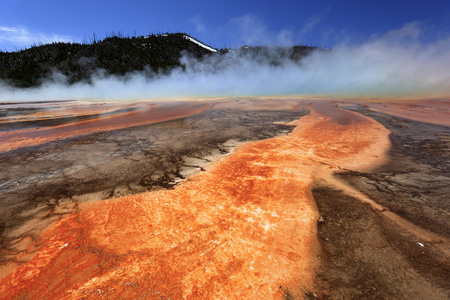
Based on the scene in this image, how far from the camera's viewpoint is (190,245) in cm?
153

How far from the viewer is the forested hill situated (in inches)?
1057

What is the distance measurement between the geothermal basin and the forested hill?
1240 inches

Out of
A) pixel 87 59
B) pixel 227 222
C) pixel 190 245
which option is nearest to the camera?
pixel 190 245

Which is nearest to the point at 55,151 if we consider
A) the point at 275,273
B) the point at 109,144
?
the point at 109,144

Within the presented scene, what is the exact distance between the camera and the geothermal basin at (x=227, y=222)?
49.3 inches

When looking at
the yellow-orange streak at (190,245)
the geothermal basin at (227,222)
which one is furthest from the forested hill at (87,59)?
the yellow-orange streak at (190,245)

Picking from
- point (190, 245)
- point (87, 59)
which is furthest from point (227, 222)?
point (87, 59)

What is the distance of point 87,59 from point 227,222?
37.4 m

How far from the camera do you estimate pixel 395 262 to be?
4.48 ft

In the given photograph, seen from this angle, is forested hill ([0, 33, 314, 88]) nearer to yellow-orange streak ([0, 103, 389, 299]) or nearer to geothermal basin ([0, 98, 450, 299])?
geothermal basin ([0, 98, 450, 299])

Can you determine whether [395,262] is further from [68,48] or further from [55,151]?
[68,48]

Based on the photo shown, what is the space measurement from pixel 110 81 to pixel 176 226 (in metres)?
31.4

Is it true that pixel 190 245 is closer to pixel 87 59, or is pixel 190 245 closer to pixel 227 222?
pixel 227 222

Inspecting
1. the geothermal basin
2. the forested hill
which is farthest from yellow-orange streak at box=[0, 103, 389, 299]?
the forested hill
